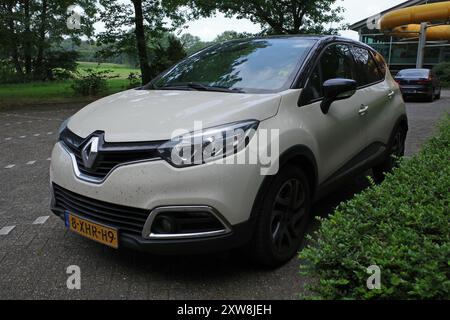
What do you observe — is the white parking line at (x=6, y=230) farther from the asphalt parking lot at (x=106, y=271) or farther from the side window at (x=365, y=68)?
the side window at (x=365, y=68)

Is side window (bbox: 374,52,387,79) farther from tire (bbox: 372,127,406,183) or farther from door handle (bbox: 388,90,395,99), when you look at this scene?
tire (bbox: 372,127,406,183)

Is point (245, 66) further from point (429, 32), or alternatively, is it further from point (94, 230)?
point (429, 32)

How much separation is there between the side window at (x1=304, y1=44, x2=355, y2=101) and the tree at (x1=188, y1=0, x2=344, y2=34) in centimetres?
2076

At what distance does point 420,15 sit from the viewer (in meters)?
23.3

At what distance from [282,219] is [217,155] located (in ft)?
2.59

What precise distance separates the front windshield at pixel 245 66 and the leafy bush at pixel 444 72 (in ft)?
89.5

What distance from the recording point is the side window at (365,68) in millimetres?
4406

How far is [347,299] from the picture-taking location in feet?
5.94

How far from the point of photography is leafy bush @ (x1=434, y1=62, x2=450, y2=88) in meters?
27.7

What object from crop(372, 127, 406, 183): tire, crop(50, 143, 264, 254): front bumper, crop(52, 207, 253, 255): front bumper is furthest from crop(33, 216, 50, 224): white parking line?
crop(372, 127, 406, 183): tire

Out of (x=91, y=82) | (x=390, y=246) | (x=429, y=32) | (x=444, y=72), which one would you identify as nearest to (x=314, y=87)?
(x=390, y=246)

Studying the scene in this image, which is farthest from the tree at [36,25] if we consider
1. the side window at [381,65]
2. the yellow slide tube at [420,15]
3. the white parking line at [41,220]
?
the yellow slide tube at [420,15]

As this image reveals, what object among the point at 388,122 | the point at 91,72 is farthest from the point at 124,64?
the point at 388,122
